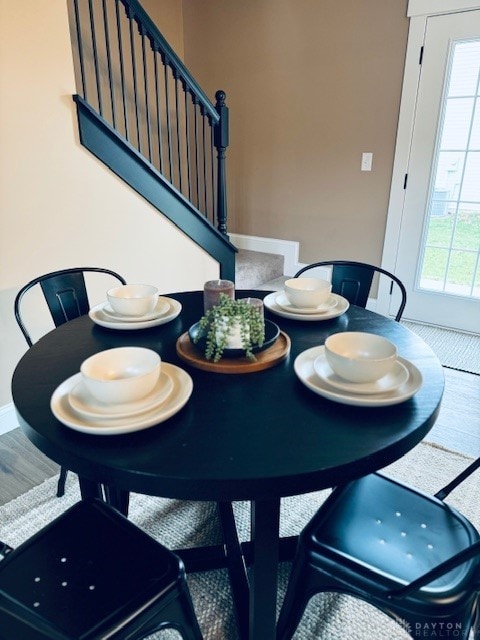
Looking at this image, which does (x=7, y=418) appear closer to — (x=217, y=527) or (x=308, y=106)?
(x=217, y=527)

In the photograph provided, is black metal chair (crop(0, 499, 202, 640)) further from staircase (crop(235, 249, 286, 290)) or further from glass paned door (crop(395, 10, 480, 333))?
glass paned door (crop(395, 10, 480, 333))

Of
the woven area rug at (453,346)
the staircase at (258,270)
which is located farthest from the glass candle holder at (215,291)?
the staircase at (258,270)

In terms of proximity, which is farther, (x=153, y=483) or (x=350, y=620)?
(x=350, y=620)

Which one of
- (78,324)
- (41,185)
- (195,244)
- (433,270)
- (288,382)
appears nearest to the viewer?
(288,382)

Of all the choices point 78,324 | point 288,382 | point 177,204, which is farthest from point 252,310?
point 177,204

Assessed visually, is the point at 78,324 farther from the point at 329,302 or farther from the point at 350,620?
the point at 350,620

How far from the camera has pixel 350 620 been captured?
1354 mm

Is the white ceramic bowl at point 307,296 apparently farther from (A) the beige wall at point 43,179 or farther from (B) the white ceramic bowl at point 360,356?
(A) the beige wall at point 43,179

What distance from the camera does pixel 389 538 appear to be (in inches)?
42.1

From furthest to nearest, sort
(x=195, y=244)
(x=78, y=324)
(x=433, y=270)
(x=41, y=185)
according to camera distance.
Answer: (x=433, y=270) < (x=195, y=244) < (x=41, y=185) < (x=78, y=324)

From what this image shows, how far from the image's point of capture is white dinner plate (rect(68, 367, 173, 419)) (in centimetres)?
90

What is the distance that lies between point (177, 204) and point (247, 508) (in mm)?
1787

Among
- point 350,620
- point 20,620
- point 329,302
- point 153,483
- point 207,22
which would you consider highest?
point 207,22

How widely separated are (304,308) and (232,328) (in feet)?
1.41
